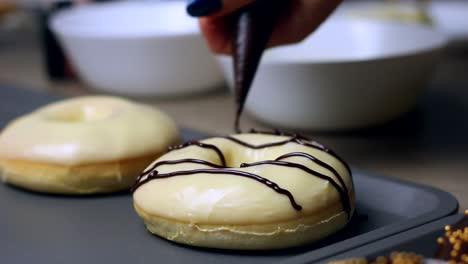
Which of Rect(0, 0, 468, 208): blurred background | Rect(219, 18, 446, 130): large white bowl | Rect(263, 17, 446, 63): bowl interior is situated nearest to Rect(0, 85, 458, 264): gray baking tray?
Rect(0, 0, 468, 208): blurred background

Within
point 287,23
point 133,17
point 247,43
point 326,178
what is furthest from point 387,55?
point 133,17

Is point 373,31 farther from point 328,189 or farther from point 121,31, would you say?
point 328,189

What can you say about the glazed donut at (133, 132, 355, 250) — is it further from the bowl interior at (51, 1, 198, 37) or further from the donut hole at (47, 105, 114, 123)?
the bowl interior at (51, 1, 198, 37)

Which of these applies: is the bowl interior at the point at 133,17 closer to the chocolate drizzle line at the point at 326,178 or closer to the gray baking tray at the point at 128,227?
the gray baking tray at the point at 128,227

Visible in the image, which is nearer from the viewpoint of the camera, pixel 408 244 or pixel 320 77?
pixel 408 244

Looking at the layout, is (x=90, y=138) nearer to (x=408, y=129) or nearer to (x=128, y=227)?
(x=128, y=227)

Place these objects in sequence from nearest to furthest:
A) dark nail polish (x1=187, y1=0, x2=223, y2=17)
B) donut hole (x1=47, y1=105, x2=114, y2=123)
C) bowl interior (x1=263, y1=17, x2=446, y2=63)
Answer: dark nail polish (x1=187, y1=0, x2=223, y2=17), donut hole (x1=47, y1=105, x2=114, y2=123), bowl interior (x1=263, y1=17, x2=446, y2=63)
